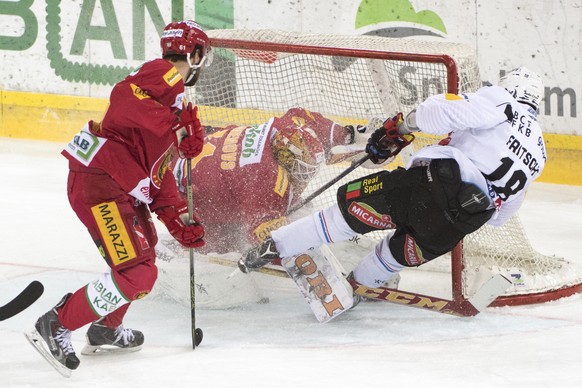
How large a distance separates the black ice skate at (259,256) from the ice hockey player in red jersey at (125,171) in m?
0.53

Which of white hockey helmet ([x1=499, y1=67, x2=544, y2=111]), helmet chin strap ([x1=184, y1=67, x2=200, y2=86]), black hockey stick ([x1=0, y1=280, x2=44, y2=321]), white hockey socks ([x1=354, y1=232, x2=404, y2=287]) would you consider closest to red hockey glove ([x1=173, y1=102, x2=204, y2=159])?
helmet chin strap ([x1=184, y1=67, x2=200, y2=86])

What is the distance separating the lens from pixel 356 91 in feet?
13.9

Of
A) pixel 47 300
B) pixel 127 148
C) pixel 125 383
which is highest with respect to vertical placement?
pixel 127 148

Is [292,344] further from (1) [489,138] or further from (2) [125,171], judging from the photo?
(1) [489,138]

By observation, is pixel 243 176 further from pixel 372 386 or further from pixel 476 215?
pixel 372 386

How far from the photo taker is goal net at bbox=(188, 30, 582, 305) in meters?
4.05

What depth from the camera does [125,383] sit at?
9.96 feet

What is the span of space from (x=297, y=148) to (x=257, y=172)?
0.58 feet

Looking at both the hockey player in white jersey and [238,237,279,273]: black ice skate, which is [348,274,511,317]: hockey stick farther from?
[238,237,279,273]: black ice skate

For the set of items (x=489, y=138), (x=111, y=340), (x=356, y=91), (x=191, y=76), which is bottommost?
(x=111, y=340)

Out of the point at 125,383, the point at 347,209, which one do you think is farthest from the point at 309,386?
the point at 347,209

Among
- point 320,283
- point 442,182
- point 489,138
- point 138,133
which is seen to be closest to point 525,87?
point 489,138

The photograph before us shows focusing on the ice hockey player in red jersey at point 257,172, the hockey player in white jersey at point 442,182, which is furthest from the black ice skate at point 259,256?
the ice hockey player in red jersey at point 257,172

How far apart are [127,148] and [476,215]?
45.6 inches
